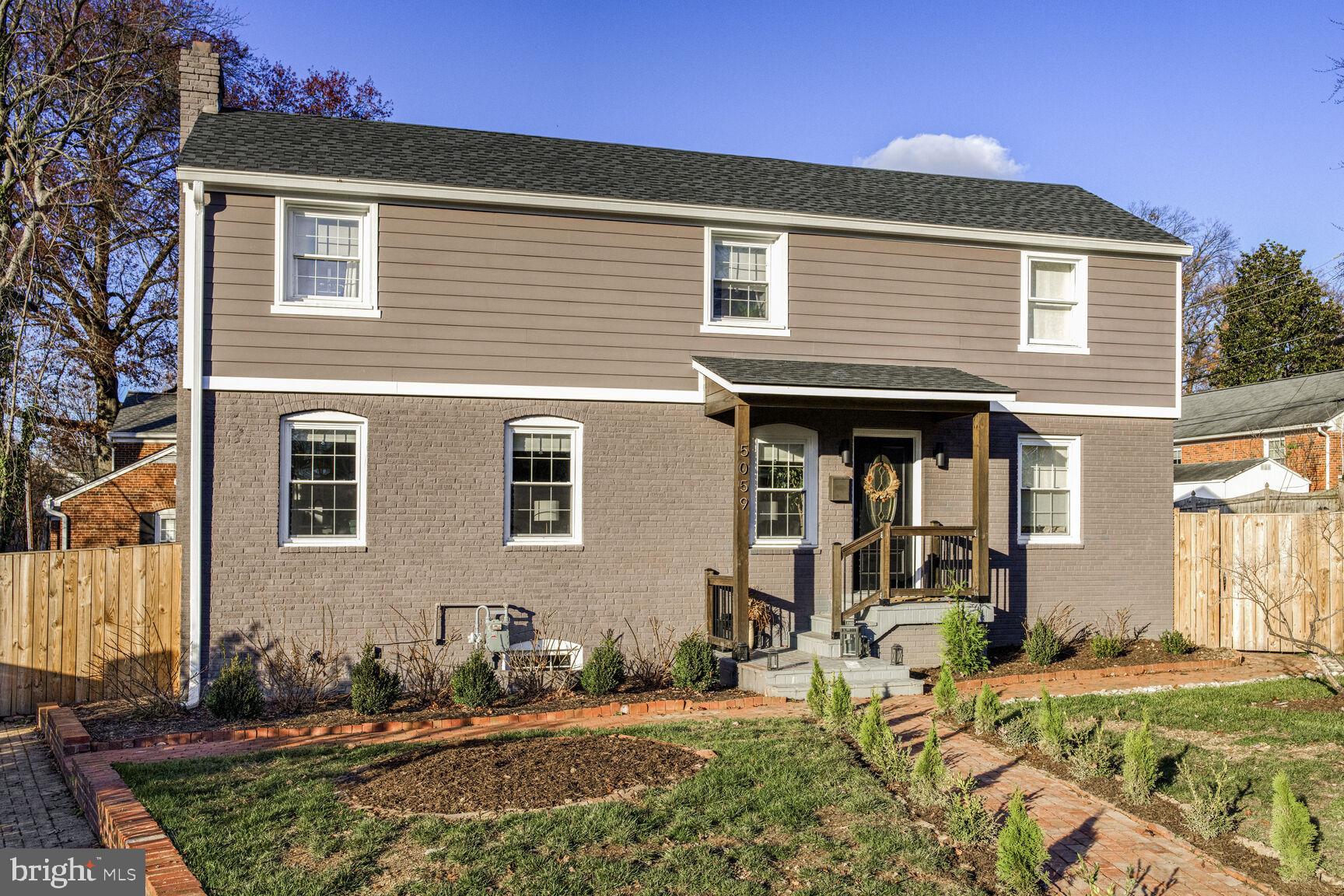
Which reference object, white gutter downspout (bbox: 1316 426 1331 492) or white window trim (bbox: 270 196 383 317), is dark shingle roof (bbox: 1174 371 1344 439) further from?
white window trim (bbox: 270 196 383 317)

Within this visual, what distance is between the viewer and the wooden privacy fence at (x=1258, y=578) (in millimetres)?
13664

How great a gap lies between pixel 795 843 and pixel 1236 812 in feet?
10.5

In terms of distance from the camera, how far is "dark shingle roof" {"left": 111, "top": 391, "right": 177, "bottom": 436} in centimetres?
2214

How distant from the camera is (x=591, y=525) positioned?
12.7m

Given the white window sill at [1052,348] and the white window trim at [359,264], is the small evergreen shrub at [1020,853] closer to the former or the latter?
the white window trim at [359,264]

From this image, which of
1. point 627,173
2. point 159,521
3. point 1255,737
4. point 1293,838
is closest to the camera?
point 1293,838

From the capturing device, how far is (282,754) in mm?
8844

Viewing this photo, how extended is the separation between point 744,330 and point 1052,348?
4.46 metres

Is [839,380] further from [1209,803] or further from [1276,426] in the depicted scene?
[1276,426]

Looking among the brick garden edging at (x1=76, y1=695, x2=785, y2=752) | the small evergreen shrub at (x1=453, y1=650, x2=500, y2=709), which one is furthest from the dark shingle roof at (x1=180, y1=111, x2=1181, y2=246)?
the brick garden edging at (x1=76, y1=695, x2=785, y2=752)

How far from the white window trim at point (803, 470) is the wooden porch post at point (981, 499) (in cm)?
198

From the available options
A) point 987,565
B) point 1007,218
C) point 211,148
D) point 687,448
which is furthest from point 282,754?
point 1007,218

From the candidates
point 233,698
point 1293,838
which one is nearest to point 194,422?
point 233,698

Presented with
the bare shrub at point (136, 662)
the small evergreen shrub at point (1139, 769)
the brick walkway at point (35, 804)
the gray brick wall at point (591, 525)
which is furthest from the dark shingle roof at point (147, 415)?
the small evergreen shrub at point (1139, 769)
